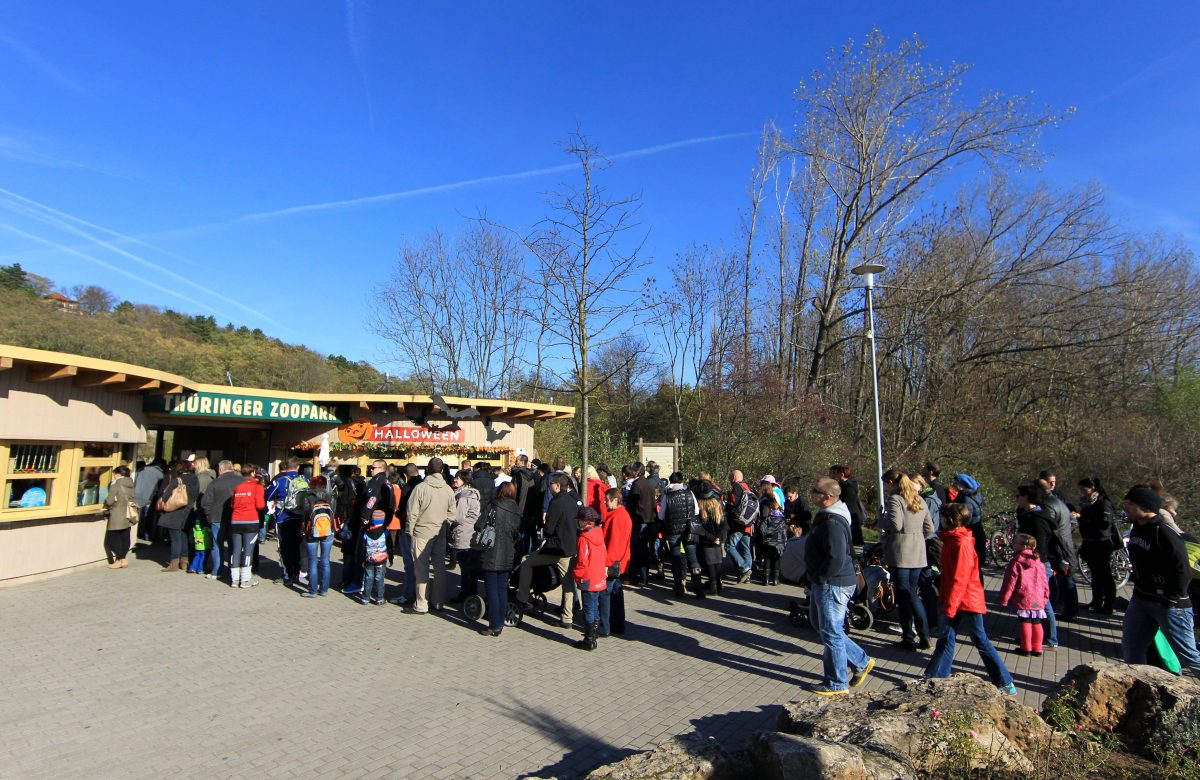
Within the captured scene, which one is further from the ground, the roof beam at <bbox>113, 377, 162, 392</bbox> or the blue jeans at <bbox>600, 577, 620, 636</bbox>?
the roof beam at <bbox>113, 377, 162, 392</bbox>

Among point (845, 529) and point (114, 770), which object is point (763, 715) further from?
point (114, 770)

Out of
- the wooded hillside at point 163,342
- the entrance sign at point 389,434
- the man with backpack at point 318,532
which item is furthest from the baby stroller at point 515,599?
the wooded hillside at point 163,342

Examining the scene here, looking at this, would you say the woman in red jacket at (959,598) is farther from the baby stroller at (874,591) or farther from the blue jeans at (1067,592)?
the blue jeans at (1067,592)

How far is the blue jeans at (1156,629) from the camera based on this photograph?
4.98 m

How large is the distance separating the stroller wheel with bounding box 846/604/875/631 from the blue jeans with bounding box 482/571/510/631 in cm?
382

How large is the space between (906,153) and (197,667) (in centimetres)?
2277

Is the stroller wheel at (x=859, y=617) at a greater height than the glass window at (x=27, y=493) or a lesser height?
lesser

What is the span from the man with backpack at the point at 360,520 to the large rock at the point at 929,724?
593 centimetres

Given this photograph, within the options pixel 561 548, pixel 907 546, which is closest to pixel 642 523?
pixel 561 548

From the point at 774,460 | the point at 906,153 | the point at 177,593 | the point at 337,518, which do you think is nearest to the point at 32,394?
the point at 177,593

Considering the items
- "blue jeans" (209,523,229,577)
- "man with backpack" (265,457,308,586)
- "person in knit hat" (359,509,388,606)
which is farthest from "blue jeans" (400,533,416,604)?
"blue jeans" (209,523,229,577)

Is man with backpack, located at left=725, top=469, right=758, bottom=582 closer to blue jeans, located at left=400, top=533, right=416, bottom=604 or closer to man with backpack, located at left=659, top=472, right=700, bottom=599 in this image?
man with backpack, located at left=659, top=472, right=700, bottom=599

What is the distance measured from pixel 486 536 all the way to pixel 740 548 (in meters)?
4.42

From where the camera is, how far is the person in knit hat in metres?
8.46
